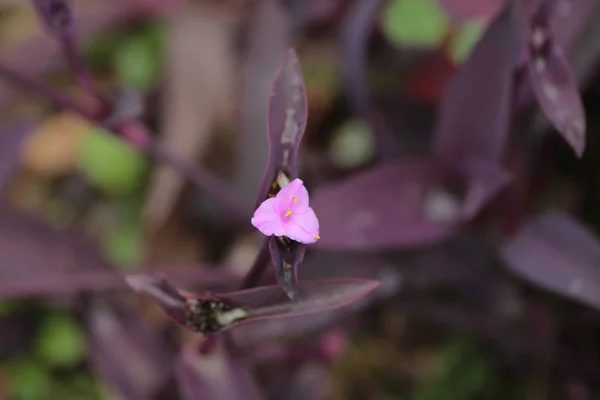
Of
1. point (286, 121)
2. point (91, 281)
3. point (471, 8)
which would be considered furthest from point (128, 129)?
point (471, 8)

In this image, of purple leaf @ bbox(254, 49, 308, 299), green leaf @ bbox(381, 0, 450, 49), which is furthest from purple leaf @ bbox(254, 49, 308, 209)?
green leaf @ bbox(381, 0, 450, 49)

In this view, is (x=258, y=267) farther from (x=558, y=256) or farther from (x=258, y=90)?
(x=258, y=90)

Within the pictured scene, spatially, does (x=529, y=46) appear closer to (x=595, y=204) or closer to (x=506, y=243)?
(x=506, y=243)

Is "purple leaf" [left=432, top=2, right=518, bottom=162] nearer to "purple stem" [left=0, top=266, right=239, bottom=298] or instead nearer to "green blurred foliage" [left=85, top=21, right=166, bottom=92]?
"purple stem" [left=0, top=266, right=239, bottom=298]

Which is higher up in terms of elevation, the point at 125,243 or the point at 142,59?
the point at 142,59

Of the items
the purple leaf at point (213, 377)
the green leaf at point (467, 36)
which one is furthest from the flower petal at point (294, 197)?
the green leaf at point (467, 36)

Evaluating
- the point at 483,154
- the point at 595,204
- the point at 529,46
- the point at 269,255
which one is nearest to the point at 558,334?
the point at 595,204

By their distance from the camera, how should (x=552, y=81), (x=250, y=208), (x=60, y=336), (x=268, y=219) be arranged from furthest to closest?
(x=60, y=336) → (x=250, y=208) → (x=552, y=81) → (x=268, y=219)

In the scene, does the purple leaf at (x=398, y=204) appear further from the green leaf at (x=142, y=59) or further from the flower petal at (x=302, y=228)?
the green leaf at (x=142, y=59)
